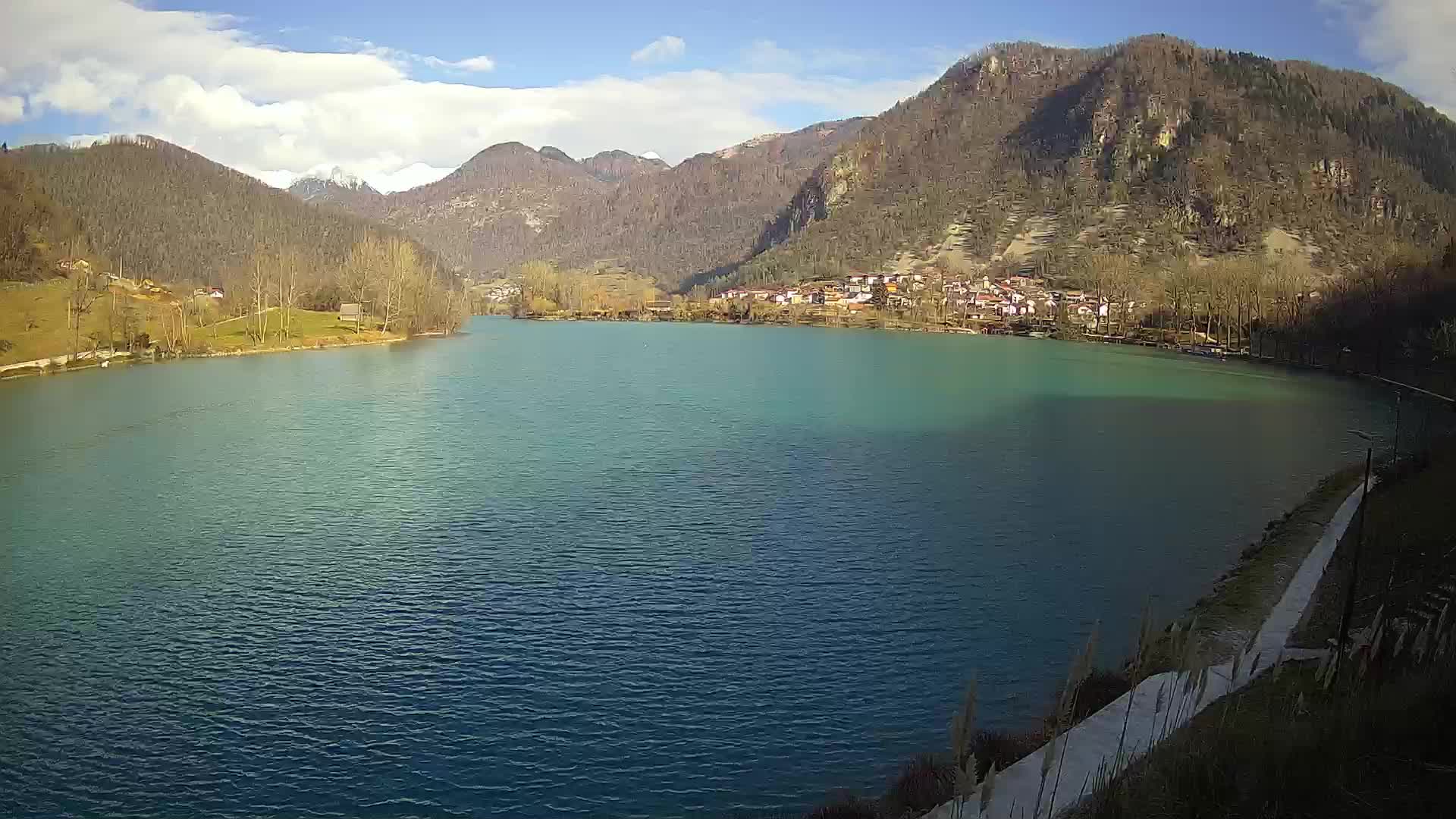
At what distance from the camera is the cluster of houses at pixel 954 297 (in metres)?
120

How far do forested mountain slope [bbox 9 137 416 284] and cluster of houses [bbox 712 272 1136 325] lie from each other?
65.0 meters

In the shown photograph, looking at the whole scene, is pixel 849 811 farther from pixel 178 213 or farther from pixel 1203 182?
pixel 1203 182

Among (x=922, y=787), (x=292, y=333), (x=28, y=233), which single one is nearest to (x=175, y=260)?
(x=292, y=333)

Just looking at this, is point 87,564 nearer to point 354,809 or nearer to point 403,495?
point 403,495

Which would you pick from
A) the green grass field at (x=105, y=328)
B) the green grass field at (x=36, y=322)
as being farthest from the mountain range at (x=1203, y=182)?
the green grass field at (x=36, y=322)

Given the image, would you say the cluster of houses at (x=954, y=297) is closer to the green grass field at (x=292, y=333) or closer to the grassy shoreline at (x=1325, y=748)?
the green grass field at (x=292, y=333)

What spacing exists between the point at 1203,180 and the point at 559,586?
161 metres

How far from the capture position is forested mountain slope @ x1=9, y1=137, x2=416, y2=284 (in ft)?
418

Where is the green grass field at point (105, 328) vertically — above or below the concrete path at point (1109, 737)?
above

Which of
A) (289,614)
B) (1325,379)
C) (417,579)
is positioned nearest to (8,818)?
(289,614)

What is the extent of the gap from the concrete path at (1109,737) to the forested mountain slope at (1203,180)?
127 m

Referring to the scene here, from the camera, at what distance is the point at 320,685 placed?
45.3 feet

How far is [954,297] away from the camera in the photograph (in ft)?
446

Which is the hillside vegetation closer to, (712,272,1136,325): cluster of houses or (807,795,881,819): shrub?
(712,272,1136,325): cluster of houses
